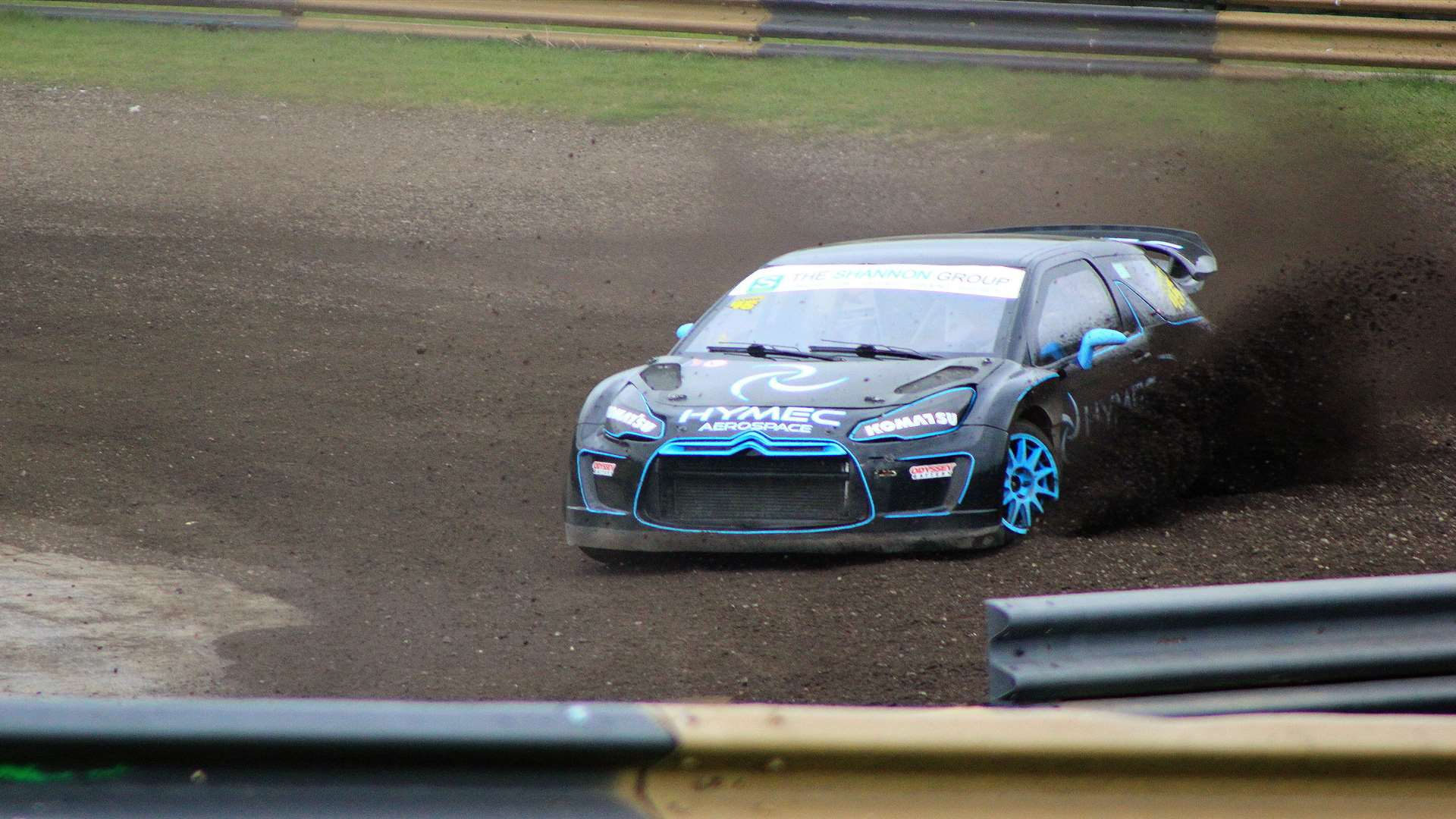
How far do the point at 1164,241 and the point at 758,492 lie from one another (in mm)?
4402

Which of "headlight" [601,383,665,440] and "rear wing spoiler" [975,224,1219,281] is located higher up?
"rear wing spoiler" [975,224,1219,281]

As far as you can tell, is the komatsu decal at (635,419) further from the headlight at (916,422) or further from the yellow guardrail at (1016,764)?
the yellow guardrail at (1016,764)

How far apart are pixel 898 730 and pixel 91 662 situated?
13.3 ft

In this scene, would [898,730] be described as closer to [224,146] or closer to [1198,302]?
[1198,302]

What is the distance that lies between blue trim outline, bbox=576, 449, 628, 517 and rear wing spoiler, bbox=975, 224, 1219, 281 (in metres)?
3.38

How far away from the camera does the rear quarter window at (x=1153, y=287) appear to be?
8.02 meters

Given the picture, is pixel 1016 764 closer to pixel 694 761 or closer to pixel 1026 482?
pixel 694 761

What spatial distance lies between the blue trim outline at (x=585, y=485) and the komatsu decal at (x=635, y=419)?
0.48 ft

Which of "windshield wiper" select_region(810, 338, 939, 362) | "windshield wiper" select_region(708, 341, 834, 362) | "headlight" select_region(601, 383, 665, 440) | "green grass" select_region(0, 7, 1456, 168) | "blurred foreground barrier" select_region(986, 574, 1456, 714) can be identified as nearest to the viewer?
"blurred foreground barrier" select_region(986, 574, 1456, 714)

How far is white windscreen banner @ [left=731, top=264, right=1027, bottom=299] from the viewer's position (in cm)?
716

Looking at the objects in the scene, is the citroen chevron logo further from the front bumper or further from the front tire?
the front tire

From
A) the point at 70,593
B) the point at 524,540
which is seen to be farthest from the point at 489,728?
the point at 524,540

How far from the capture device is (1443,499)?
693cm

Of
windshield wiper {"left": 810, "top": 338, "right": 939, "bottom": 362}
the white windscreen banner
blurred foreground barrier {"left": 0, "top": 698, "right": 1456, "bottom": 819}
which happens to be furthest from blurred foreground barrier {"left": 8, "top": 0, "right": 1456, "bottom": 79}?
blurred foreground barrier {"left": 0, "top": 698, "right": 1456, "bottom": 819}
